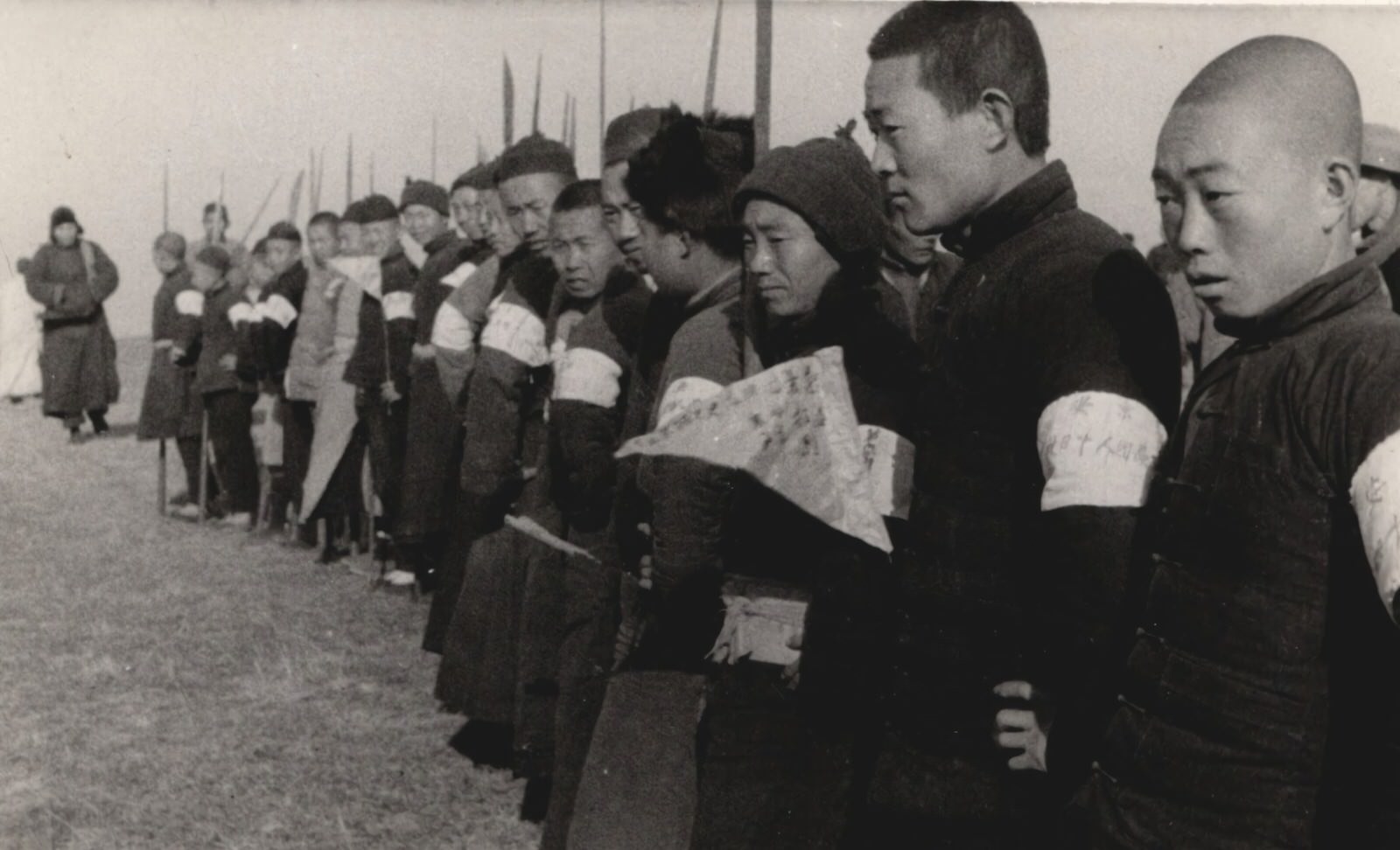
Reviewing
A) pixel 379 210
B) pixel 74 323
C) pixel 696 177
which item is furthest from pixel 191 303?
pixel 696 177

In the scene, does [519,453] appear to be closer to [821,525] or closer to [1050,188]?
[821,525]

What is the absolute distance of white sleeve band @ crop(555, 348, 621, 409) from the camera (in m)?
4.22

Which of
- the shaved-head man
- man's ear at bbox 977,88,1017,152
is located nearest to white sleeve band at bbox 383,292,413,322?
man's ear at bbox 977,88,1017,152

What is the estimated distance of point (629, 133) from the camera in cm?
425

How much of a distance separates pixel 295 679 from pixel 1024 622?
211 inches

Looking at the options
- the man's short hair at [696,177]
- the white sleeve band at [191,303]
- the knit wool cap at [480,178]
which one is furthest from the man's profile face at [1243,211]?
the white sleeve band at [191,303]

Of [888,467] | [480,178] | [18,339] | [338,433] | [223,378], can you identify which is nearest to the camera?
[888,467]

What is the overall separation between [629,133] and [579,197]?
1.87 ft

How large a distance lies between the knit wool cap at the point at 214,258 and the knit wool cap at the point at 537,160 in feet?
21.7

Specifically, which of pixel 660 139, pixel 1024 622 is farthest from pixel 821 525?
pixel 660 139

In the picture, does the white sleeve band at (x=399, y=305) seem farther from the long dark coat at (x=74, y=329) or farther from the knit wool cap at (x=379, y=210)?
the long dark coat at (x=74, y=329)

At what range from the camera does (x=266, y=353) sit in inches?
412

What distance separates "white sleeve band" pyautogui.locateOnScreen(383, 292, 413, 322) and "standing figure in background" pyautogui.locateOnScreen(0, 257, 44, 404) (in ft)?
35.1

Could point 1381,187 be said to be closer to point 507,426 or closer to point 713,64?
point 713,64
